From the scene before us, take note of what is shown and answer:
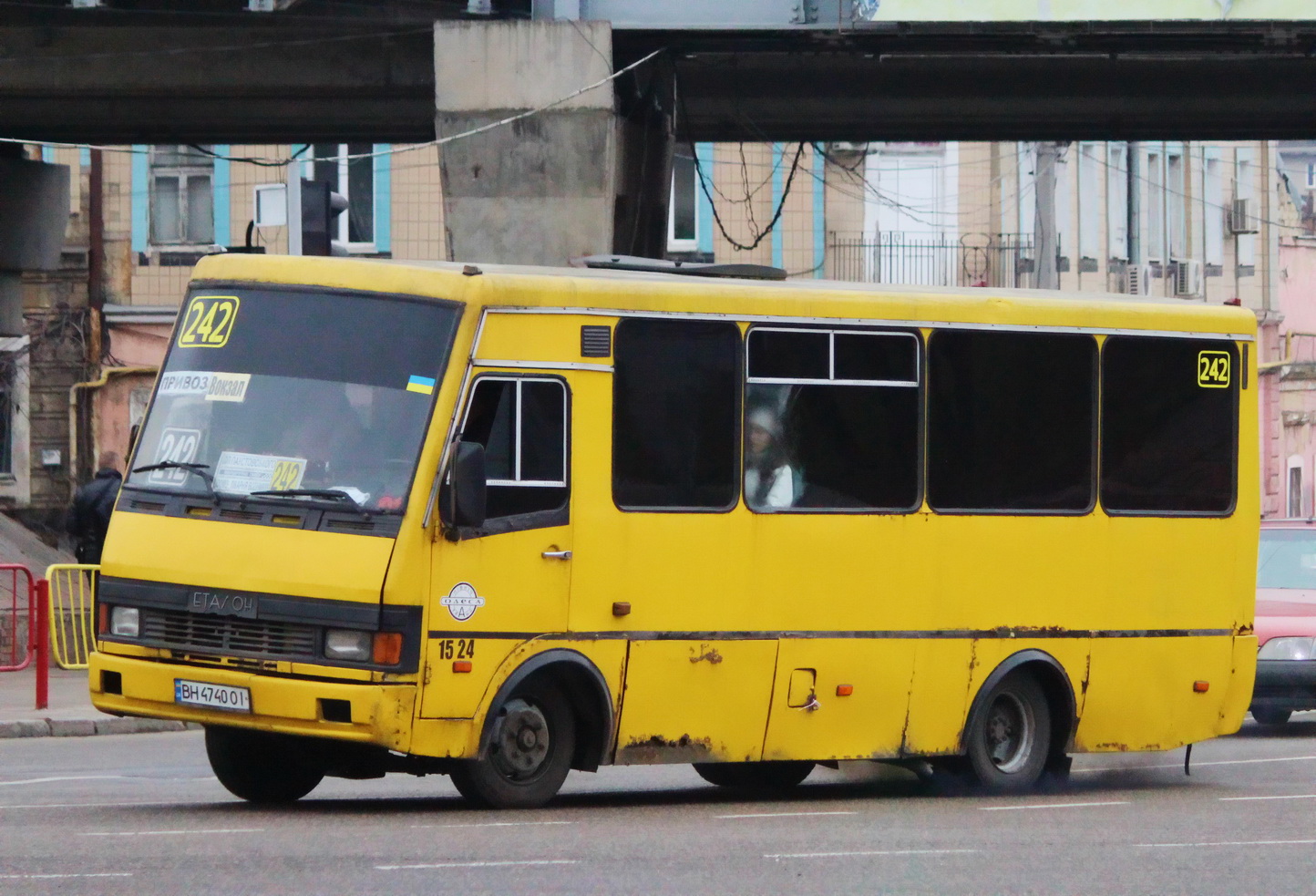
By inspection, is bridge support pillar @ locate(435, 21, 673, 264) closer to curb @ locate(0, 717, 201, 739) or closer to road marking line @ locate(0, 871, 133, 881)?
curb @ locate(0, 717, 201, 739)

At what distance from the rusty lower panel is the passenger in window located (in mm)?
1272

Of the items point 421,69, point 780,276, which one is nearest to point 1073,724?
point 780,276

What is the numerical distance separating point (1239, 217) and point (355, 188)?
64.5 feet

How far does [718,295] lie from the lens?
39.4 feet

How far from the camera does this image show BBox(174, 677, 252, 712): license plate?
1062 cm

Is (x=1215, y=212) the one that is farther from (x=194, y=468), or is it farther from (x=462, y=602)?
(x=194, y=468)

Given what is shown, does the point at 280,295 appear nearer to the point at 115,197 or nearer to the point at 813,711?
the point at 813,711

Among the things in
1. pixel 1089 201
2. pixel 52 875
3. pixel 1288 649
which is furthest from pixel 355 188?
pixel 52 875

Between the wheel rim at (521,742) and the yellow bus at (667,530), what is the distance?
19 mm

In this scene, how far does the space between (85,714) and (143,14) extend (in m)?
9.10

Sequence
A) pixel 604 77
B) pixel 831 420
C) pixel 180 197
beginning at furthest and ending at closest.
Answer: pixel 180 197 → pixel 604 77 → pixel 831 420

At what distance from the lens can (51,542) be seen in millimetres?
35156

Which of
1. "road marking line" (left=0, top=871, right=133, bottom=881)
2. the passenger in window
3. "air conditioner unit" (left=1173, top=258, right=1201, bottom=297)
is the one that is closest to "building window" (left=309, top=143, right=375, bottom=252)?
"air conditioner unit" (left=1173, top=258, right=1201, bottom=297)

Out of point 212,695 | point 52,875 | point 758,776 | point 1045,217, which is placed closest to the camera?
point 52,875
